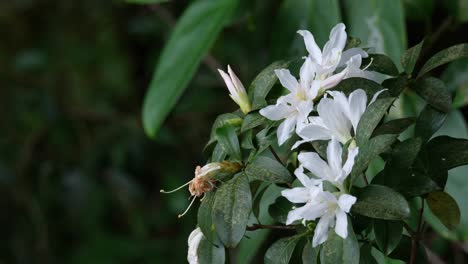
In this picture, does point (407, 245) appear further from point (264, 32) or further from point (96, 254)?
point (96, 254)

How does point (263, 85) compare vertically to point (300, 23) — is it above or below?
above

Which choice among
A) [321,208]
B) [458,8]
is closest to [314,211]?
[321,208]

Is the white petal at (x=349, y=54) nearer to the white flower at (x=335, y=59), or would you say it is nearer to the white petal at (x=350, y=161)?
the white flower at (x=335, y=59)

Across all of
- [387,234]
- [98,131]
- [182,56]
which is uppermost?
[387,234]

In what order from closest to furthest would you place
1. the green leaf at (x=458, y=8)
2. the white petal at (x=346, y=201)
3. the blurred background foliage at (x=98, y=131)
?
1. the white petal at (x=346, y=201)
2. the green leaf at (x=458, y=8)
3. the blurred background foliage at (x=98, y=131)

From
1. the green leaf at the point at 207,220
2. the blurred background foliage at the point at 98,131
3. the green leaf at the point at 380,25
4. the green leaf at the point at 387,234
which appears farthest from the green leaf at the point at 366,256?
the blurred background foliage at the point at 98,131

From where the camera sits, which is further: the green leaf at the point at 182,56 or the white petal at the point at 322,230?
the green leaf at the point at 182,56

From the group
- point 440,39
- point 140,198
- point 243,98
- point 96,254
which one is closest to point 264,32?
point 440,39

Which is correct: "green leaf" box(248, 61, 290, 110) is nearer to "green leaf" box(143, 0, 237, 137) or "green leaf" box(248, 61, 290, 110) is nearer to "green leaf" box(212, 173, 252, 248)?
"green leaf" box(212, 173, 252, 248)

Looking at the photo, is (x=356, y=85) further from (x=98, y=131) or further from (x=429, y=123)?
(x=98, y=131)
